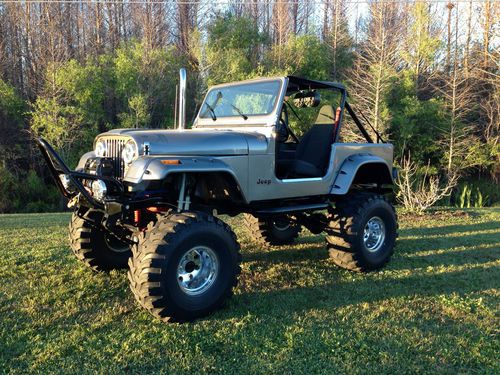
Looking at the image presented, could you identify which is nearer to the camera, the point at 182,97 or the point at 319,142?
the point at 182,97

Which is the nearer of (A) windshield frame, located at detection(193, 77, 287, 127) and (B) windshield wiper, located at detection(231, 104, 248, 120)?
(A) windshield frame, located at detection(193, 77, 287, 127)

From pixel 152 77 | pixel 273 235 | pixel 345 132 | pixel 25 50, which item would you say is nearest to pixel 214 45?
pixel 152 77

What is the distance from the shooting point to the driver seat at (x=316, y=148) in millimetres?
5343

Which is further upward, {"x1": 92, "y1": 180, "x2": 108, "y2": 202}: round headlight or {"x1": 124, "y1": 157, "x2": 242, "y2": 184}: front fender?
{"x1": 124, "y1": 157, "x2": 242, "y2": 184}: front fender

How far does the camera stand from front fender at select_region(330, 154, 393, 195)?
17.1 ft

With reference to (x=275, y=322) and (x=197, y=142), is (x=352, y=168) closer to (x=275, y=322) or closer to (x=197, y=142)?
(x=197, y=142)

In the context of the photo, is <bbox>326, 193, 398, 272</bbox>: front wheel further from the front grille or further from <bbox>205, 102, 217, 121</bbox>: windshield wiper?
the front grille

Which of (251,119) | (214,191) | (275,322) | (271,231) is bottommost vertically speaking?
(275,322)

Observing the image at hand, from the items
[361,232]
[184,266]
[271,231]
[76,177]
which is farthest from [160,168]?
[271,231]

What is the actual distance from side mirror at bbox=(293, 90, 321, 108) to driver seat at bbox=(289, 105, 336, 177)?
0.45 meters

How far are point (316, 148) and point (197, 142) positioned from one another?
6.56 feet

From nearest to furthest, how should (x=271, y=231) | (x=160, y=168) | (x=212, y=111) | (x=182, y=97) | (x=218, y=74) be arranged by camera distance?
(x=160, y=168)
(x=182, y=97)
(x=212, y=111)
(x=271, y=231)
(x=218, y=74)

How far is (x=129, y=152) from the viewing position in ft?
13.2

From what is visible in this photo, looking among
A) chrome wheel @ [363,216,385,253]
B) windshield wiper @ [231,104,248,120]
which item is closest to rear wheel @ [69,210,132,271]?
windshield wiper @ [231,104,248,120]
